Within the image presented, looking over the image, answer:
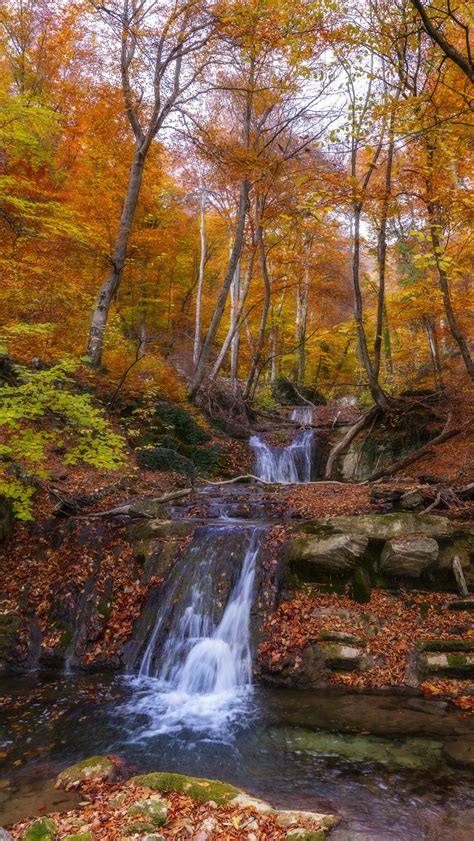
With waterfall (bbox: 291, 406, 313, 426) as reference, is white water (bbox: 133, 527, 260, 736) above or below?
below

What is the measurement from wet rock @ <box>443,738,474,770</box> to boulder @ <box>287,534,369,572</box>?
2727 mm

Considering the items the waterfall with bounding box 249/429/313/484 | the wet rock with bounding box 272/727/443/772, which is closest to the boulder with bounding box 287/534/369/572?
the wet rock with bounding box 272/727/443/772

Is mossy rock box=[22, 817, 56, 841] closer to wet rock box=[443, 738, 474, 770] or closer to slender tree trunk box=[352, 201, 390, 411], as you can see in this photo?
wet rock box=[443, 738, 474, 770]

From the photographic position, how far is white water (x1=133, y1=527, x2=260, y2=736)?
18.0ft

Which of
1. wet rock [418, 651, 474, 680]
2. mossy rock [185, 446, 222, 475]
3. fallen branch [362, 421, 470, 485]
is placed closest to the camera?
wet rock [418, 651, 474, 680]

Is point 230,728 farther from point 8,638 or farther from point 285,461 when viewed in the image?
point 285,461

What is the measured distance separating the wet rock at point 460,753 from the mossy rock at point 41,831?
3.29 meters

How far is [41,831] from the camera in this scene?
301cm

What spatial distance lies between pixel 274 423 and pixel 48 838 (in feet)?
48.6

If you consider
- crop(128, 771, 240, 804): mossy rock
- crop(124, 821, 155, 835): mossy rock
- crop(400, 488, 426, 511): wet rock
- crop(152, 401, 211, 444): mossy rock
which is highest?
crop(152, 401, 211, 444): mossy rock

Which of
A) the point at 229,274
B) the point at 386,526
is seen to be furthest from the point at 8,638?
the point at 229,274

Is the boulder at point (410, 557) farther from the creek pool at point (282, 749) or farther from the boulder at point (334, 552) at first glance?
the creek pool at point (282, 749)

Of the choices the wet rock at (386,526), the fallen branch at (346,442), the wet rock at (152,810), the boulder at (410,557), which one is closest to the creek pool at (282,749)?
the wet rock at (152,810)

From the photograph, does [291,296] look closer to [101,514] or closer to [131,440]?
[131,440]
